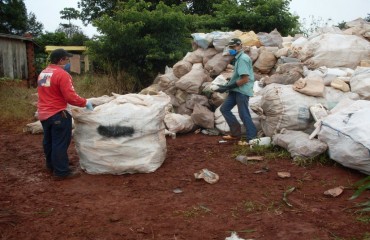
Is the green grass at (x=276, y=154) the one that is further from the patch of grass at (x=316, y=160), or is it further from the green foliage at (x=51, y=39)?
the green foliage at (x=51, y=39)

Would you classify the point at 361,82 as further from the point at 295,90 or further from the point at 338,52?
the point at 338,52

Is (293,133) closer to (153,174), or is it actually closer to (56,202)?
(153,174)

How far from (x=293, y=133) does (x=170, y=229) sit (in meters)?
2.41

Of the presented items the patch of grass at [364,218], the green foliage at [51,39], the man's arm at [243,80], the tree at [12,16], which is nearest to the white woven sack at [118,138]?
the man's arm at [243,80]

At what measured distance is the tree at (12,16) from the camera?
1834 centimetres

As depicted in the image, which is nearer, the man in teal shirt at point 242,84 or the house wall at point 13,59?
the man in teal shirt at point 242,84

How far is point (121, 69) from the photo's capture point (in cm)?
870

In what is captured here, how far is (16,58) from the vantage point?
41.0ft

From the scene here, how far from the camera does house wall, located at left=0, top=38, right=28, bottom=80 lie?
11836 millimetres

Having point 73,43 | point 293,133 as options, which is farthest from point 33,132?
point 73,43

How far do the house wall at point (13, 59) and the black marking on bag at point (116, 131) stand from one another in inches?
367

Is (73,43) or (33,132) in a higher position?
(73,43)

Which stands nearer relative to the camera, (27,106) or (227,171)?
(227,171)

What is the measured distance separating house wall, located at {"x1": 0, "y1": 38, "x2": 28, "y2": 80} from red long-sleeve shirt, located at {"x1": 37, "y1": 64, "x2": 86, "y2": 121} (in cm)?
899
